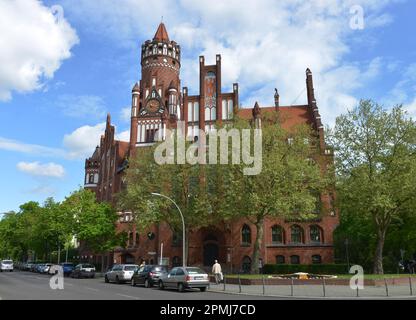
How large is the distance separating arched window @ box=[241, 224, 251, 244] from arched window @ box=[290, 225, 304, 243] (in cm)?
507

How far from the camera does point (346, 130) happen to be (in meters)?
34.2

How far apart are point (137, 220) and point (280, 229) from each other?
18004mm

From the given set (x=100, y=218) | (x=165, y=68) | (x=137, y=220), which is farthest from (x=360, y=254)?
(x=165, y=68)

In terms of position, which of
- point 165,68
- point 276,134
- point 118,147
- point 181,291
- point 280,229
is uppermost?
point 165,68

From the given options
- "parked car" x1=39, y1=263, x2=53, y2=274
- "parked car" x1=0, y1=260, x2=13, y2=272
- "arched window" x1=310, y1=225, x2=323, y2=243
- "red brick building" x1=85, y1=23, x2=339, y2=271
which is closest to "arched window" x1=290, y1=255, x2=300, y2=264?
"red brick building" x1=85, y1=23, x2=339, y2=271

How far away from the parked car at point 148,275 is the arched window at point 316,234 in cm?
2358

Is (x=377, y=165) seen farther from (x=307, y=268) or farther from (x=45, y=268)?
(x=45, y=268)

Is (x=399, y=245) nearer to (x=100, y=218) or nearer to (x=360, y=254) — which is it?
(x=360, y=254)

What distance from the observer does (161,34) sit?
6259cm

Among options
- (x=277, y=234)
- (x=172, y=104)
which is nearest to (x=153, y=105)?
(x=172, y=104)

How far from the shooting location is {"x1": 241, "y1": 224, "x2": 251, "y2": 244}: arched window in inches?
1895

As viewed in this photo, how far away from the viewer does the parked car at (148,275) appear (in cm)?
2830

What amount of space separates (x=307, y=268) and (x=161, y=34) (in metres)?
40.7

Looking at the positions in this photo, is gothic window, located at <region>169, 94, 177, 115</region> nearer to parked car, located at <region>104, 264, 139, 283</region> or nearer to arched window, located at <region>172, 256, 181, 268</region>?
arched window, located at <region>172, 256, 181, 268</region>
